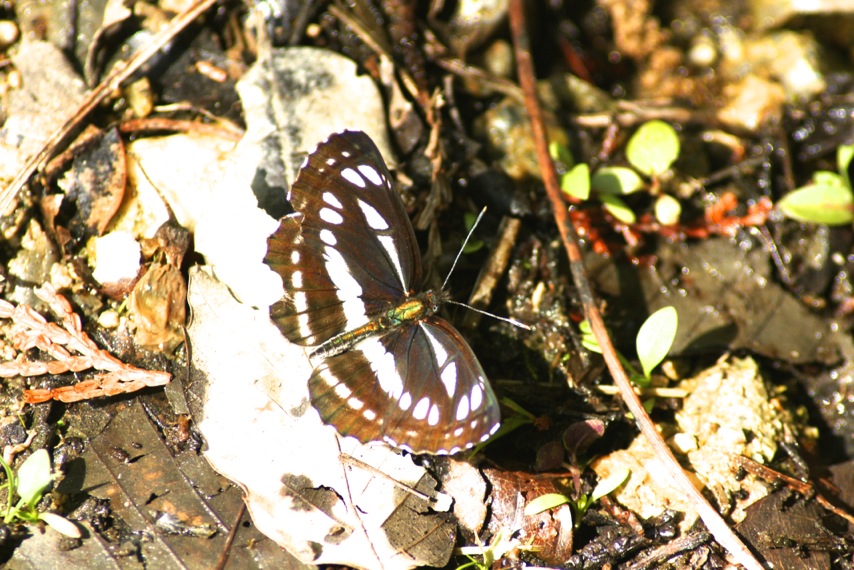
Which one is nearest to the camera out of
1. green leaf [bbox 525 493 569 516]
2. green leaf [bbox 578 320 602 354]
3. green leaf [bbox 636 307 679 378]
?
green leaf [bbox 525 493 569 516]

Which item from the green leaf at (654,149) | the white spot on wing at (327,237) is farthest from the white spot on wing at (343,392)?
the green leaf at (654,149)

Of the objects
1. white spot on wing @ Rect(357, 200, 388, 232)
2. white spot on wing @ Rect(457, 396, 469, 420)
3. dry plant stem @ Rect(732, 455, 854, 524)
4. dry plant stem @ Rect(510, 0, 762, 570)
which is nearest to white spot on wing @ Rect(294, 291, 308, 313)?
white spot on wing @ Rect(357, 200, 388, 232)

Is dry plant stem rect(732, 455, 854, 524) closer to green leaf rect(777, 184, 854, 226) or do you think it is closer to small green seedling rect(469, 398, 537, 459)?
small green seedling rect(469, 398, 537, 459)

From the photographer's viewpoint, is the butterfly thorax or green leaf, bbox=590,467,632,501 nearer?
the butterfly thorax

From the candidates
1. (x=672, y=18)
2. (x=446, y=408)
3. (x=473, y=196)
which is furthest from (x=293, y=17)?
(x=672, y=18)

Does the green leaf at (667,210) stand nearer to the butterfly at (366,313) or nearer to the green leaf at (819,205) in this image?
Answer: the green leaf at (819,205)

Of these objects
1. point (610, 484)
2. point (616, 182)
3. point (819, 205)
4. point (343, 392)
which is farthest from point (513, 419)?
point (819, 205)
